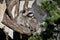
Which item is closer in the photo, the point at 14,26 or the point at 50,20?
the point at 50,20

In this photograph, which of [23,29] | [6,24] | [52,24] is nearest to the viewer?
[52,24]

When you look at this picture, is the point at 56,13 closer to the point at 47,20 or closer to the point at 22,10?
the point at 47,20

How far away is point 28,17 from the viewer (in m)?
3.70

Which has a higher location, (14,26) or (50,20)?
(50,20)

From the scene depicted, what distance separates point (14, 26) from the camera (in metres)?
3.33

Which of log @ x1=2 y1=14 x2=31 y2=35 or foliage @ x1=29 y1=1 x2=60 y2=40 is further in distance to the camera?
log @ x1=2 y1=14 x2=31 y2=35

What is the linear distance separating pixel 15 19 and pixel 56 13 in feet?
3.63

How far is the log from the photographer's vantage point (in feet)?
10.6

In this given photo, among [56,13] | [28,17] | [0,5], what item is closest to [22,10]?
[28,17]

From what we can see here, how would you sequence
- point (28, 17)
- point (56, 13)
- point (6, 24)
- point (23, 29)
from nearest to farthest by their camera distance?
point (56, 13), point (6, 24), point (23, 29), point (28, 17)

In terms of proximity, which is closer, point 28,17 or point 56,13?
point 56,13

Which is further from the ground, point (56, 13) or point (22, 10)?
A: point (56, 13)

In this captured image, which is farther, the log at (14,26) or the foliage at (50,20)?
the log at (14,26)

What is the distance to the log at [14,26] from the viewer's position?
322cm
